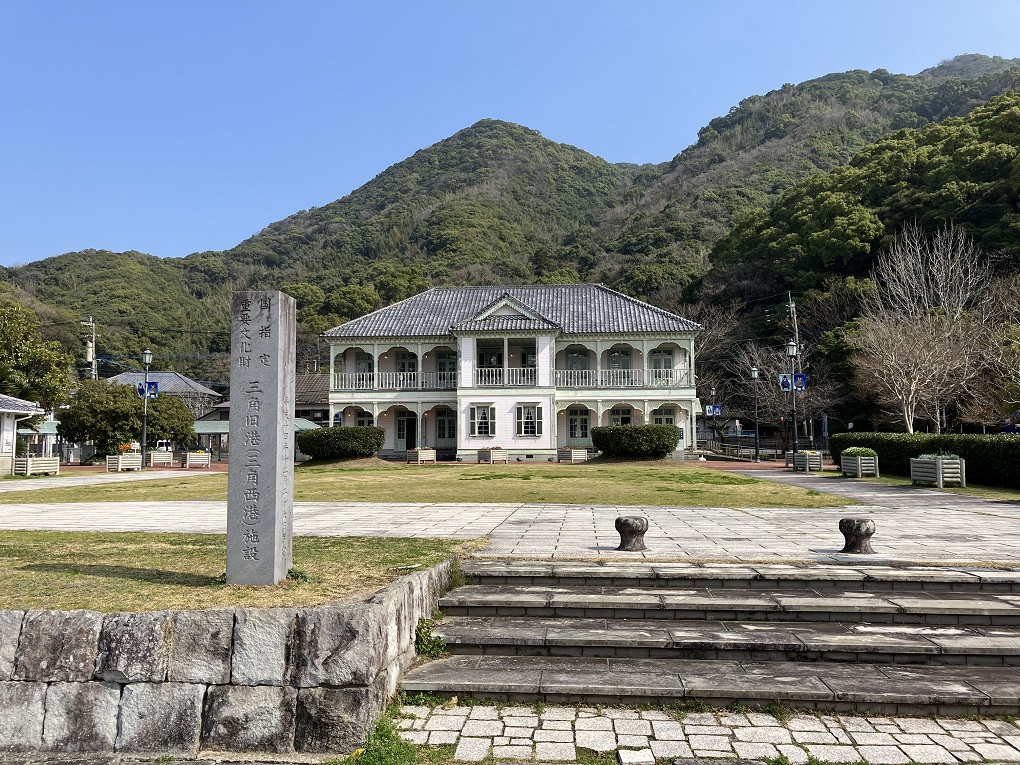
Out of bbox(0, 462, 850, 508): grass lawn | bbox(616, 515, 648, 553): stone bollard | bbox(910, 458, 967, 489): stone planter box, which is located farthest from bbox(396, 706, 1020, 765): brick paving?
bbox(910, 458, 967, 489): stone planter box

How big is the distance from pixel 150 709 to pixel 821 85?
414ft

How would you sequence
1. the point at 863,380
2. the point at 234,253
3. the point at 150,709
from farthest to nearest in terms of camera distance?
Result: the point at 234,253 < the point at 863,380 < the point at 150,709

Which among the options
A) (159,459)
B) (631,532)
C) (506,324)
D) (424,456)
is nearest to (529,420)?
(506,324)

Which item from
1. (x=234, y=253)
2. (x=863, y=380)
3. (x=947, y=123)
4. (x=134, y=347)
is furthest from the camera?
(x=234, y=253)

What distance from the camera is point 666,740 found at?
394cm

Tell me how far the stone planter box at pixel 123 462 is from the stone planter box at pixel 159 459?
6.22ft

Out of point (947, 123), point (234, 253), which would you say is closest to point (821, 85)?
point (947, 123)

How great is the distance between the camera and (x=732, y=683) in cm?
446

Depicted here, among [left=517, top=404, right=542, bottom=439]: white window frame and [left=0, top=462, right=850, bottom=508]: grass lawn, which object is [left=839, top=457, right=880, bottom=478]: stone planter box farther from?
[left=517, top=404, right=542, bottom=439]: white window frame

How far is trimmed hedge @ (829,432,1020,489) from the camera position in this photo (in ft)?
55.6

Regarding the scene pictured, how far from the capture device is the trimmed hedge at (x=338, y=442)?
29641 mm

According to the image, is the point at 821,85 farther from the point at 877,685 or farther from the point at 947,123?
the point at 877,685

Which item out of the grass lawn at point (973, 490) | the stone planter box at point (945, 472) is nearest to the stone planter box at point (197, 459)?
the grass lawn at point (973, 490)

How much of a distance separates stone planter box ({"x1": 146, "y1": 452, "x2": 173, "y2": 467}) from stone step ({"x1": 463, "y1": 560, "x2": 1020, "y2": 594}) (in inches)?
1224
